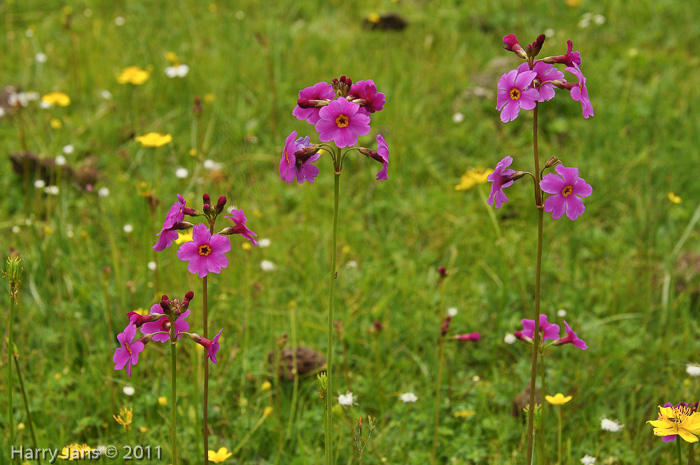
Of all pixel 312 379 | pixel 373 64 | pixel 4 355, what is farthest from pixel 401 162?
pixel 4 355

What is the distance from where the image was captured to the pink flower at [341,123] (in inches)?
54.4

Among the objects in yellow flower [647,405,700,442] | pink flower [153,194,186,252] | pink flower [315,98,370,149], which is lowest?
yellow flower [647,405,700,442]

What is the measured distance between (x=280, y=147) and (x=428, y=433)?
2069 mm

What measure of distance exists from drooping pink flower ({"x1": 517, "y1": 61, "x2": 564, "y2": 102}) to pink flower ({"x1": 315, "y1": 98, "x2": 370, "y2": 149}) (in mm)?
369

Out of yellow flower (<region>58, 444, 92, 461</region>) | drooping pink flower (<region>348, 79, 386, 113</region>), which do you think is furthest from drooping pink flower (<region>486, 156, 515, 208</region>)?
yellow flower (<region>58, 444, 92, 461</region>)

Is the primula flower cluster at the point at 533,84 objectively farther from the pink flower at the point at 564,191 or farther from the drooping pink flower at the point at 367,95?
the drooping pink flower at the point at 367,95

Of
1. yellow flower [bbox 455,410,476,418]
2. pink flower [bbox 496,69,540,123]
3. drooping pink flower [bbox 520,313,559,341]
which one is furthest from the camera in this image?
yellow flower [bbox 455,410,476,418]

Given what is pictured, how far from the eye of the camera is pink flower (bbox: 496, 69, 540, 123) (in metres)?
1.38

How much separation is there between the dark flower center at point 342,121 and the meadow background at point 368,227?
103 centimetres

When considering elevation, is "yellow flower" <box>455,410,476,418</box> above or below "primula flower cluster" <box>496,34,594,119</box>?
below

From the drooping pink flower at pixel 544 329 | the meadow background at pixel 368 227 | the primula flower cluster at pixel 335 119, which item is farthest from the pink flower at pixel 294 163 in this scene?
the meadow background at pixel 368 227

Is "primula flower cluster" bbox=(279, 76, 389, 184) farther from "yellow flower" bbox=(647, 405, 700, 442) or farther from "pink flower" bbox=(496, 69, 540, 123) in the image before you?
"yellow flower" bbox=(647, 405, 700, 442)

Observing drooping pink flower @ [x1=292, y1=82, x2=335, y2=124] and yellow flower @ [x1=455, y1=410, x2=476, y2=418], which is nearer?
drooping pink flower @ [x1=292, y1=82, x2=335, y2=124]

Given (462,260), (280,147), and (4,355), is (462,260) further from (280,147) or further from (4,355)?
(4,355)
